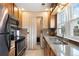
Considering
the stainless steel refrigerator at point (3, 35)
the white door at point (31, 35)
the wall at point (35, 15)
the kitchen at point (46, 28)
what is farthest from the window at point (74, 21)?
the white door at point (31, 35)

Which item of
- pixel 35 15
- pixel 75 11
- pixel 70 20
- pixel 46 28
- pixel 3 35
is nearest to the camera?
pixel 3 35

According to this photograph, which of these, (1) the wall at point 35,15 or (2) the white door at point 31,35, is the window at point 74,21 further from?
(2) the white door at point 31,35

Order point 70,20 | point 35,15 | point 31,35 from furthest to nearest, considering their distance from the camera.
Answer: point 31,35 → point 35,15 → point 70,20

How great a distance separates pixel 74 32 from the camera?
227cm

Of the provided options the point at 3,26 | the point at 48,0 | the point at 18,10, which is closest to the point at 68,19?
the point at 3,26

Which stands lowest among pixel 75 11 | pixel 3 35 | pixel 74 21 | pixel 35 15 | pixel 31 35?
pixel 31 35

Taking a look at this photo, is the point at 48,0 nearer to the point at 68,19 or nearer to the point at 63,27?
the point at 68,19

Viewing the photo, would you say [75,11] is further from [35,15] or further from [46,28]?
[46,28]

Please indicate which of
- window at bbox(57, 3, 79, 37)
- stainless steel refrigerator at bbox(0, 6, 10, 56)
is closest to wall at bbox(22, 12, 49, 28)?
window at bbox(57, 3, 79, 37)

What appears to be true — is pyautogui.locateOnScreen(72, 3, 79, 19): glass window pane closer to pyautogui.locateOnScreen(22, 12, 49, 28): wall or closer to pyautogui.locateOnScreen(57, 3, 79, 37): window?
pyautogui.locateOnScreen(57, 3, 79, 37): window

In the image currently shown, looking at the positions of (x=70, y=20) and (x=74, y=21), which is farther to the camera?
(x=70, y=20)

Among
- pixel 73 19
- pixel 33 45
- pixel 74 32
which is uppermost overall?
pixel 73 19

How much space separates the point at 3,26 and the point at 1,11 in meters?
0.21

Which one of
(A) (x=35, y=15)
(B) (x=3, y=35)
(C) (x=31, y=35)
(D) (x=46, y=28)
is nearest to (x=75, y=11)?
(B) (x=3, y=35)
